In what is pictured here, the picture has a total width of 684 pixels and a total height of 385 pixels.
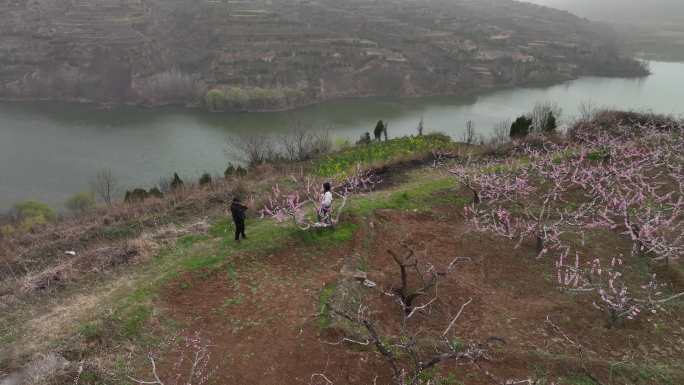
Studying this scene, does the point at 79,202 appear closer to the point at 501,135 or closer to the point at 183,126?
the point at 183,126

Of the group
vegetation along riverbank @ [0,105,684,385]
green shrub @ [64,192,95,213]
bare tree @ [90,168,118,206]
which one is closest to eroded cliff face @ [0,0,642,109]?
bare tree @ [90,168,118,206]

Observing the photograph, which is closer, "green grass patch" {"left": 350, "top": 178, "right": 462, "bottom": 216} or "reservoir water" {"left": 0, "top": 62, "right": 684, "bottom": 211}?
"green grass patch" {"left": 350, "top": 178, "right": 462, "bottom": 216}

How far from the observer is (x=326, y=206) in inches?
452

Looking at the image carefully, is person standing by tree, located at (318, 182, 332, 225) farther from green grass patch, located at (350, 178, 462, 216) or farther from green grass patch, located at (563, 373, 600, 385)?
green grass patch, located at (563, 373, 600, 385)

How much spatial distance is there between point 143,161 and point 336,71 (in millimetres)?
40218

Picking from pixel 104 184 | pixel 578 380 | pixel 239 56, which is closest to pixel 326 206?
pixel 578 380

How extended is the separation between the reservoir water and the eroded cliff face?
3.99 metres

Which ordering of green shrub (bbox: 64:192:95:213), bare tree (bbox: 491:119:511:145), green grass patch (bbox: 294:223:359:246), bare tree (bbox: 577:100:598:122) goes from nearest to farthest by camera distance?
green grass patch (bbox: 294:223:359:246) < bare tree (bbox: 577:100:598:122) < bare tree (bbox: 491:119:511:145) < green shrub (bbox: 64:192:95:213)

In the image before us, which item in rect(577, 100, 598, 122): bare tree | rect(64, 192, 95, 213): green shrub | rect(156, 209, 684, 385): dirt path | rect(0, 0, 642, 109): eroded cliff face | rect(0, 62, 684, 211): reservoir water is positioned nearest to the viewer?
rect(156, 209, 684, 385): dirt path

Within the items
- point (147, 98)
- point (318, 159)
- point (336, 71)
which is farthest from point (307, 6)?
point (318, 159)

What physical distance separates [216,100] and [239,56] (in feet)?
56.4

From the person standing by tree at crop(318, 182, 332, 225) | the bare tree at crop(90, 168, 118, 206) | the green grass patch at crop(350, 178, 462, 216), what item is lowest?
the bare tree at crop(90, 168, 118, 206)

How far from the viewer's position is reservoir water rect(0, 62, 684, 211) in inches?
1606

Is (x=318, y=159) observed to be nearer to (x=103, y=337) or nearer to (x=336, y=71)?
(x=103, y=337)
